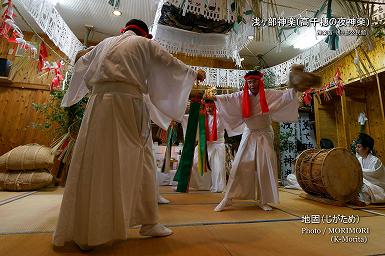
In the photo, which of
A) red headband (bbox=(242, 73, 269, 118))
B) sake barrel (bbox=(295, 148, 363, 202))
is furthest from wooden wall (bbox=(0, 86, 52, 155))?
sake barrel (bbox=(295, 148, 363, 202))

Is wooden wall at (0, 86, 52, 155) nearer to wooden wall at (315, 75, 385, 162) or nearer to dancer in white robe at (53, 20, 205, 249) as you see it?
dancer in white robe at (53, 20, 205, 249)

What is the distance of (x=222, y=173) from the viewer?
4.63 metres

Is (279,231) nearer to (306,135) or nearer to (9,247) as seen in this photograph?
(9,247)

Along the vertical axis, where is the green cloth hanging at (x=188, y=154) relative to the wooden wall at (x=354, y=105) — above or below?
below

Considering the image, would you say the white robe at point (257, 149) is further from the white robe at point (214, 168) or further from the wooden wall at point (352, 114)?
the wooden wall at point (352, 114)

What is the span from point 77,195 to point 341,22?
2.65m

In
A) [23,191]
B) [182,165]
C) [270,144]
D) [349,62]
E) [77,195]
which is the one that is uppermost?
[349,62]

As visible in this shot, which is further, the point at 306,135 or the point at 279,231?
the point at 306,135

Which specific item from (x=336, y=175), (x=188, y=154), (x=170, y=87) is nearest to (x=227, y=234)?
(x=188, y=154)

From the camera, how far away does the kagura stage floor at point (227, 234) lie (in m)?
1.43

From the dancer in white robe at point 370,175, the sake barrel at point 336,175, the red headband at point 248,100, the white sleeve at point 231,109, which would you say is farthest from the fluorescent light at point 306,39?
the white sleeve at point 231,109

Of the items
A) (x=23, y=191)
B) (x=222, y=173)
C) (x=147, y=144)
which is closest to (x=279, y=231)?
(x=147, y=144)

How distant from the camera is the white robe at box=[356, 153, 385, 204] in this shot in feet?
10.9

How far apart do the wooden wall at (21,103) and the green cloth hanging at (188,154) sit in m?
5.15
